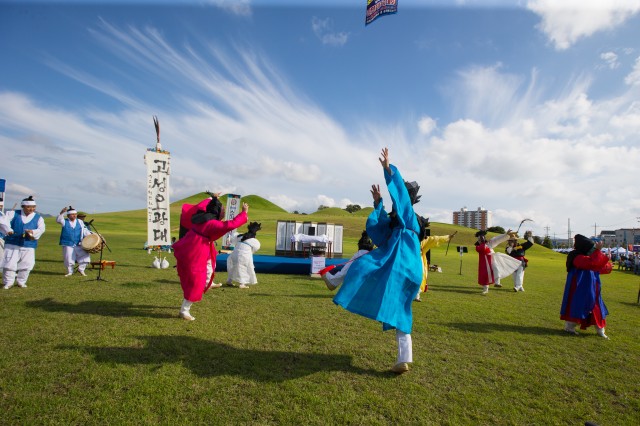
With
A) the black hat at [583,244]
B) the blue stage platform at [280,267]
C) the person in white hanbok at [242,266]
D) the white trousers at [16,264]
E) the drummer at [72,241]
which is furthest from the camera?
the blue stage platform at [280,267]

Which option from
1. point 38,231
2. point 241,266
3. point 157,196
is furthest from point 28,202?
point 241,266

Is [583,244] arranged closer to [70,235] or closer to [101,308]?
[101,308]

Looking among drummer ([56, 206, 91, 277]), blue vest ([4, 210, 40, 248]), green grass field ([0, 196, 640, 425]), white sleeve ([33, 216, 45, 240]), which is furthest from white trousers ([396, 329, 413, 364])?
drummer ([56, 206, 91, 277])

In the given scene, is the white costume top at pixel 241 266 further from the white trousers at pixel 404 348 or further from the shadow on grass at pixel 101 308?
the white trousers at pixel 404 348

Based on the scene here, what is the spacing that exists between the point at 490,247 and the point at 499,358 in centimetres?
740

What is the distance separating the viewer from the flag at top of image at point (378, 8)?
1419cm

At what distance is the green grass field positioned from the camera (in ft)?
10.9

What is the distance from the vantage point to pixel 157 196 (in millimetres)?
12156

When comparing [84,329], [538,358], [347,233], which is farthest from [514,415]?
[347,233]

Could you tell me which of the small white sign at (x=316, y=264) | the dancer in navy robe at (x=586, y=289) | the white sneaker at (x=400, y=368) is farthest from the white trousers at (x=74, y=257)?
the dancer in navy robe at (x=586, y=289)

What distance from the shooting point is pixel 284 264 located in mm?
13750

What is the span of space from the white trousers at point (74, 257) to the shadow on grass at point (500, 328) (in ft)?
37.2

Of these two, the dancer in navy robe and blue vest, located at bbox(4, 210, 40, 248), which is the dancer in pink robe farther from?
the dancer in navy robe

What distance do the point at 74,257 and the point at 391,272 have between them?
11697 millimetres
